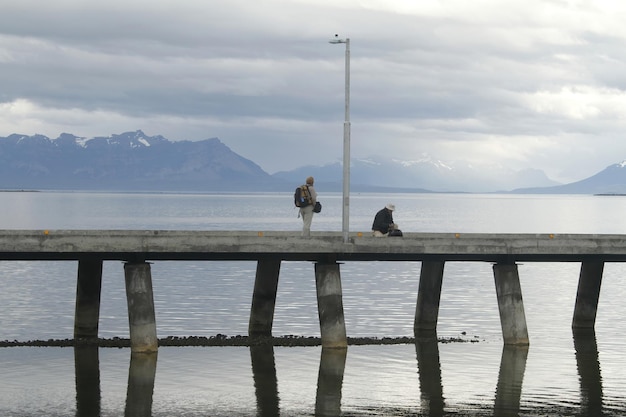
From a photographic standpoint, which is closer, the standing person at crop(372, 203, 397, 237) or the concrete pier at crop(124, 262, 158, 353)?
the concrete pier at crop(124, 262, 158, 353)

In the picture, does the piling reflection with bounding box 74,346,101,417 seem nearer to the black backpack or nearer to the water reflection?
the water reflection

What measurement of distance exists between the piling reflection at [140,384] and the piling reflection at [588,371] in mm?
10339

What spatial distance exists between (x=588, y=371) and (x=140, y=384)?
13.1 meters

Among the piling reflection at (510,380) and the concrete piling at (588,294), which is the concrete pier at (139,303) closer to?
the piling reflection at (510,380)

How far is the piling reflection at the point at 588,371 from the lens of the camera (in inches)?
1070

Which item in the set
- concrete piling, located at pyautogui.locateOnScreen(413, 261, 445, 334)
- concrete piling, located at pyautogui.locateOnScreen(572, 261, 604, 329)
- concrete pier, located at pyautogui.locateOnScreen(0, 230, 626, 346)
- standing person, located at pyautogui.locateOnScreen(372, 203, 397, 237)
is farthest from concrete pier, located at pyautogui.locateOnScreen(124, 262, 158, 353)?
concrete piling, located at pyautogui.locateOnScreen(572, 261, 604, 329)

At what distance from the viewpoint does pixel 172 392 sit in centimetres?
2822

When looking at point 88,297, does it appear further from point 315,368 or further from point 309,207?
point 315,368

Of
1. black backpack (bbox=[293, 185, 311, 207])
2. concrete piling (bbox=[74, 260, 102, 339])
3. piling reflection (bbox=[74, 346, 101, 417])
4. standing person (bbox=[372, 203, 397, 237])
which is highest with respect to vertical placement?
black backpack (bbox=[293, 185, 311, 207])

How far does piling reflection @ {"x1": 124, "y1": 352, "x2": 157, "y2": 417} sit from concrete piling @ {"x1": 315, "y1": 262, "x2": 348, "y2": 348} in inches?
209

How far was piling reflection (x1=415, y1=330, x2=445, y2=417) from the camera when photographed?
88.2ft

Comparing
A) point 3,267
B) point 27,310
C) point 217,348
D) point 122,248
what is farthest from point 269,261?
point 3,267

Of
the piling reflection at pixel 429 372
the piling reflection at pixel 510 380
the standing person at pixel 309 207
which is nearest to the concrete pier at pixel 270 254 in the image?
the standing person at pixel 309 207

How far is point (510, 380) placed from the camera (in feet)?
101
